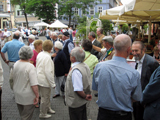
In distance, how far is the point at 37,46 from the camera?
4.70 meters

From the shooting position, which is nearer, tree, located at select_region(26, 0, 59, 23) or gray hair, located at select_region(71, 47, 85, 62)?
gray hair, located at select_region(71, 47, 85, 62)

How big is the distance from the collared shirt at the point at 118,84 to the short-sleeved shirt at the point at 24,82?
1.58 metres

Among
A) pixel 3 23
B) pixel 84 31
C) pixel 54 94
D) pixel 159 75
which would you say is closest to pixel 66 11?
pixel 3 23

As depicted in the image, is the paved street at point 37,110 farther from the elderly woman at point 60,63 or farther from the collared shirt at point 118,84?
the collared shirt at point 118,84

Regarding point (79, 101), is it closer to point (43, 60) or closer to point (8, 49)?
point (43, 60)

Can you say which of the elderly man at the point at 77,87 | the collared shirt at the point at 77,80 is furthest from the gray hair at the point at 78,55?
the collared shirt at the point at 77,80

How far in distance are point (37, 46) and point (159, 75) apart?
3.30 meters

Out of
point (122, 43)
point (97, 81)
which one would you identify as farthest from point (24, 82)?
point (122, 43)

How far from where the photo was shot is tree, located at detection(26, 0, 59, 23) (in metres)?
42.9

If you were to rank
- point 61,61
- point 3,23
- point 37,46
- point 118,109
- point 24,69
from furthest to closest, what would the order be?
point 3,23 < point 61,61 < point 37,46 < point 24,69 < point 118,109

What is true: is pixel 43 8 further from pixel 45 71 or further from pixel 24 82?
pixel 24 82

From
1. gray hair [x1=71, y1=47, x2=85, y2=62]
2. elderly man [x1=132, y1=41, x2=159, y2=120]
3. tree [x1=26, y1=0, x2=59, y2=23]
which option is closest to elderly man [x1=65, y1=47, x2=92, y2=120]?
gray hair [x1=71, y1=47, x2=85, y2=62]

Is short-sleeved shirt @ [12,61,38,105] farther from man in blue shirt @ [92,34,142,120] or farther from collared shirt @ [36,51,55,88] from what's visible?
man in blue shirt @ [92,34,142,120]

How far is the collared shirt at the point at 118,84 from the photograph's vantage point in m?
2.00
